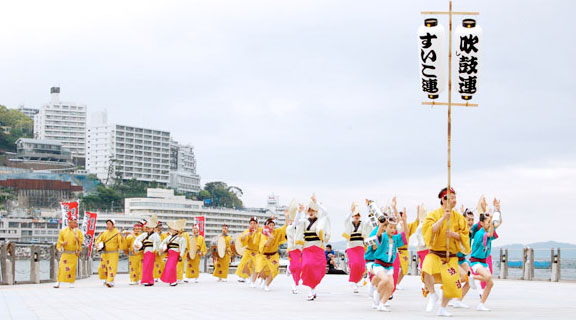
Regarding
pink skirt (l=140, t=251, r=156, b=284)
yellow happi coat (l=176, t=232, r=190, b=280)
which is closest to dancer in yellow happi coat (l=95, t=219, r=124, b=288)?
pink skirt (l=140, t=251, r=156, b=284)

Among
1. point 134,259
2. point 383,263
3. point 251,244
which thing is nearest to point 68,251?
point 134,259

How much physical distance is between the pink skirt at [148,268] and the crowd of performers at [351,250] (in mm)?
29

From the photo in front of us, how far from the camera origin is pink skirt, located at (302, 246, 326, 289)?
16.6m

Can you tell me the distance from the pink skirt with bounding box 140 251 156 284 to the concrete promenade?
4325mm

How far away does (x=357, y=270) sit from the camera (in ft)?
62.8

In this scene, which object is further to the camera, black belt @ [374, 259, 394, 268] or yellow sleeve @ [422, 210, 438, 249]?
black belt @ [374, 259, 394, 268]

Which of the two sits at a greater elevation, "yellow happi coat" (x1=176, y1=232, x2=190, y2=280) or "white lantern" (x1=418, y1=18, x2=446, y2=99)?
"white lantern" (x1=418, y1=18, x2=446, y2=99)

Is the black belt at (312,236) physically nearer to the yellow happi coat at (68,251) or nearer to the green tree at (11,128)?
the yellow happi coat at (68,251)

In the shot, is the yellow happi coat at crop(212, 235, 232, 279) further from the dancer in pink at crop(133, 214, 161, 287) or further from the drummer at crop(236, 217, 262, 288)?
the drummer at crop(236, 217, 262, 288)

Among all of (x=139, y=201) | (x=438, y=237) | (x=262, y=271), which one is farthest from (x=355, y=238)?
(x=139, y=201)

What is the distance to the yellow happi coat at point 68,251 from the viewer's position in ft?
71.5

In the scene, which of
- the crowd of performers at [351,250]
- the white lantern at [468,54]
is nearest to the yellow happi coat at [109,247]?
the crowd of performers at [351,250]

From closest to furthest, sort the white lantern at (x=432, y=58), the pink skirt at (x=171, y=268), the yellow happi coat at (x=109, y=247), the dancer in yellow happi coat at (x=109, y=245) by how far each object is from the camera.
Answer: the white lantern at (x=432, y=58)
the dancer in yellow happi coat at (x=109, y=245)
the yellow happi coat at (x=109, y=247)
the pink skirt at (x=171, y=268)

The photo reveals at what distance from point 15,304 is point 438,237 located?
7.59m
